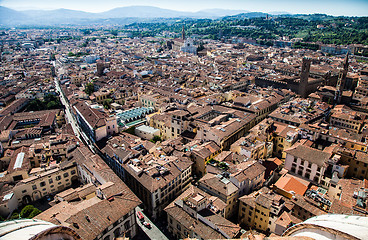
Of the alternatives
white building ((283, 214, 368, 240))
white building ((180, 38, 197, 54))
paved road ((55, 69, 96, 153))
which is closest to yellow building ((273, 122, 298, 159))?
white building ((283, 214, 368, 240))

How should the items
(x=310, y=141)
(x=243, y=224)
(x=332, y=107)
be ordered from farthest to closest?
(x=332, y=107)
(x=310, y=141)
(x=243, y=224)

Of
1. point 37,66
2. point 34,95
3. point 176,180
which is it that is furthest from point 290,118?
point 37,66

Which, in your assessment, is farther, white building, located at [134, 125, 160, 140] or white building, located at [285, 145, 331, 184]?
white building, located at [134, 125, 160, 140]

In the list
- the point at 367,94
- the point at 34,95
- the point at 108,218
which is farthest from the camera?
the point at 34,95

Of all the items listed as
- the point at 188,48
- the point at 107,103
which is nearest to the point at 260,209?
the point at 107,103

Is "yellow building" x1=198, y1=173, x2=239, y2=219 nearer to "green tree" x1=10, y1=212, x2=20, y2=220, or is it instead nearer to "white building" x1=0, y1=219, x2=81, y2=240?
"white building" x1=0, y1=219, x2=81, y2=240

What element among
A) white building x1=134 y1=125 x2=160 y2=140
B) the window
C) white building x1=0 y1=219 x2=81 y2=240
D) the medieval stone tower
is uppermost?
white building x1=0 y1=219 x2=81 y2=240

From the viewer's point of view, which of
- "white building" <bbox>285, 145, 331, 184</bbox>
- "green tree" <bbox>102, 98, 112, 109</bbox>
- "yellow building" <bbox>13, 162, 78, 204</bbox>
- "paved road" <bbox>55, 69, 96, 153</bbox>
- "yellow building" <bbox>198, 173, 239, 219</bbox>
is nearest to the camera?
"yellow building" <bbox>198, 173, 239, 219</bbox>

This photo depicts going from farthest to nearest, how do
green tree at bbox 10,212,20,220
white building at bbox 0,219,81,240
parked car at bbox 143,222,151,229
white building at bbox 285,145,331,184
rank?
white building at bbox 285,145,331,184, parked car at bbox 143,222,151,229, green tree at bbox 10,212,20,220, white building at bbox 0,219,81,240

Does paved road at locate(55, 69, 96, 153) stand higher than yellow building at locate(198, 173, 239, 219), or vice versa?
yellow building at locate(198, 173, 239, 219)

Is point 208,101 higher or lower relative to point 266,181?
higher

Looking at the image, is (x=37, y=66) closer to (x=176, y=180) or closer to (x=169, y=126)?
(x=169, y=126)
